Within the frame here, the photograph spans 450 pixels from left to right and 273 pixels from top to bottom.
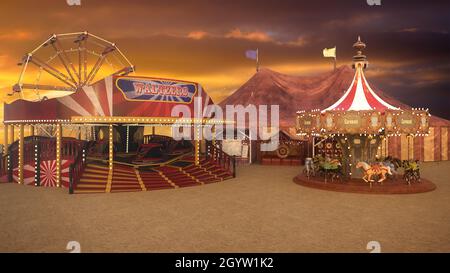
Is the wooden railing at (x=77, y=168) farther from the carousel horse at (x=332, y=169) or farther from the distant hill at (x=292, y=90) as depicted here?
the distant hill at (x=292, y=90)

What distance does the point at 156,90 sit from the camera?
1540cm

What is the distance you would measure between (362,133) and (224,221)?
7.92m

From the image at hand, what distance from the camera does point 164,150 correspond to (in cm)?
1898

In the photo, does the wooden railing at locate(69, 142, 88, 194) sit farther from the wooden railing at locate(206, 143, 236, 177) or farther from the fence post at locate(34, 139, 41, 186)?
the wooden railing at locate(206, 143, 236, 177)

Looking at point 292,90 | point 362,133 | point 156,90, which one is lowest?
point 362,133

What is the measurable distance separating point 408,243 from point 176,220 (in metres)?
5.27

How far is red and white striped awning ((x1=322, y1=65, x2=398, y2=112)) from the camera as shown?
47.3 ft

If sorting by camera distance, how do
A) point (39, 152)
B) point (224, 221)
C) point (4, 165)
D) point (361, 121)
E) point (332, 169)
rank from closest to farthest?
point (224, 221) → point (361, 121) → point (332, 169) → point (39, 152) → point (4, 165)

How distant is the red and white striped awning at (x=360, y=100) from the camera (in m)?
14.4

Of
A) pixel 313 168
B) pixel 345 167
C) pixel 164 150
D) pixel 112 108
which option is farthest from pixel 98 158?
pixel 345 167

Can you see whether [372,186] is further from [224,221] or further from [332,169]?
[224,221]

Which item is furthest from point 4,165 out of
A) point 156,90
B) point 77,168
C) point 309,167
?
point 309,167

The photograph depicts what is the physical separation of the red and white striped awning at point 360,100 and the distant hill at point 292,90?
1794cm

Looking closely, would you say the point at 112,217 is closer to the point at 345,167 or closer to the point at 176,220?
the point at 176,220
